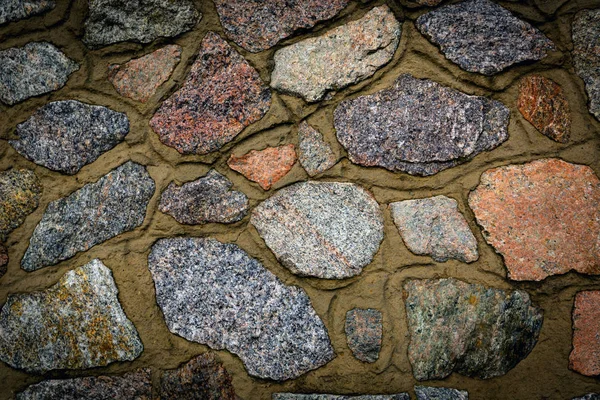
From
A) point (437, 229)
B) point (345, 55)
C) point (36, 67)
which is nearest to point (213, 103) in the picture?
point (345, 55)

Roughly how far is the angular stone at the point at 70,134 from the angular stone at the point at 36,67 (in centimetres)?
6

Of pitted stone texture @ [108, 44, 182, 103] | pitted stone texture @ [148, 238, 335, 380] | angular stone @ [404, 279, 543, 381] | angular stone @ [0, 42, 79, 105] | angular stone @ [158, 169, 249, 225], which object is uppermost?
angular stone @ [0, 42, 79, 105]

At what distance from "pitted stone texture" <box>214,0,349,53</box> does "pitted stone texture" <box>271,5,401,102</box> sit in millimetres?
55

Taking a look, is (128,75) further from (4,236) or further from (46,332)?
(46,332)

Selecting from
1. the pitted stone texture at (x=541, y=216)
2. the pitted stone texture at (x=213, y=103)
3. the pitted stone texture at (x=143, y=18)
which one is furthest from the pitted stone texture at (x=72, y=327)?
the pitted stone texture at (x=541, y=216)

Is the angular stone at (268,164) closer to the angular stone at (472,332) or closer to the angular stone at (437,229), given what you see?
the angular stone at (437,229)

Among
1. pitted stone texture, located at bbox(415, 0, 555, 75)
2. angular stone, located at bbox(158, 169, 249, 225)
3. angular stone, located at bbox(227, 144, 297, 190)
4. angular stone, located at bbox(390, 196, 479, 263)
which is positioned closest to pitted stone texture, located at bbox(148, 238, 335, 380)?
angular stone, located at bbox(158, 169, 249, 225)

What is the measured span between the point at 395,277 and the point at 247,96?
58 cm

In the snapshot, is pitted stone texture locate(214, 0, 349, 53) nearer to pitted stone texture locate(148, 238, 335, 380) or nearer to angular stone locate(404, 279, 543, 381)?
pitted stone texture locate(148, 238, 335, 380)

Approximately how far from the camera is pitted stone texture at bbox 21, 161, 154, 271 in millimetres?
1296

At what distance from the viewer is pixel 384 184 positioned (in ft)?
4.05

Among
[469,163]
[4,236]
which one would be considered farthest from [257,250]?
[4,236]

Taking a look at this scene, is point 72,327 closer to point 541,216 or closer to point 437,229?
point 437,229

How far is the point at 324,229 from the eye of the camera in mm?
1221
